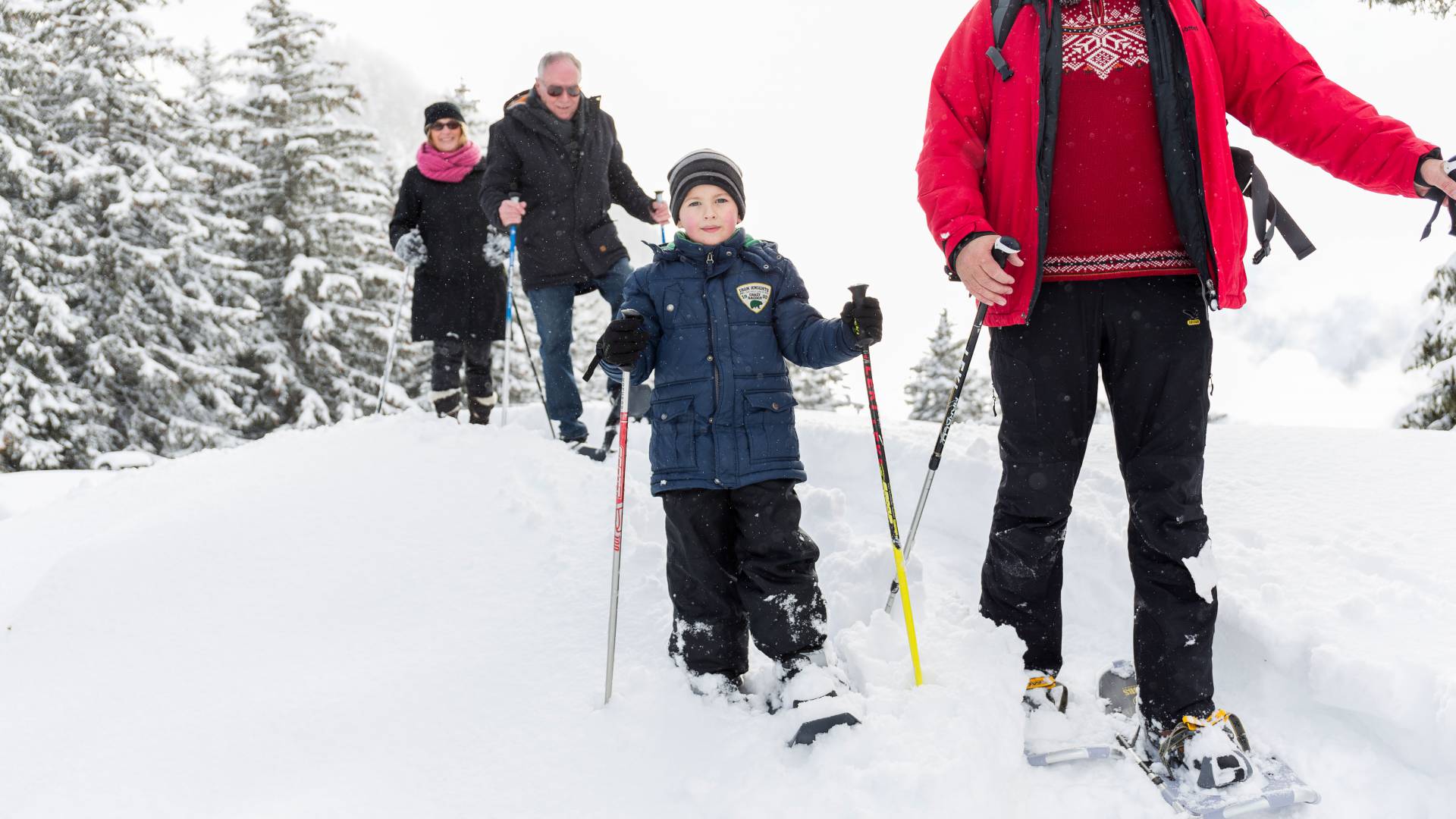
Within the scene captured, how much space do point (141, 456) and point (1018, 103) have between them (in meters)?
18.5

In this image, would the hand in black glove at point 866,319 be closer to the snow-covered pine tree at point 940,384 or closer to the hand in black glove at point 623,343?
the hand in black glove at point 623,343

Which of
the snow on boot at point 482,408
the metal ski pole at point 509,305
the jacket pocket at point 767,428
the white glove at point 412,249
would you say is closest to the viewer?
the jacket pocket at point 767,428

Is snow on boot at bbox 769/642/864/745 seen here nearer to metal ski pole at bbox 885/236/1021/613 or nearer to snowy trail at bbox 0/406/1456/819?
snowy trail at bbox 0/406/1456/819

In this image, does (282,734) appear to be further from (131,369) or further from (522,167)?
(131,369)

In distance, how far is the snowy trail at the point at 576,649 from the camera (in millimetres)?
2531

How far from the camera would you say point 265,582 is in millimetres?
3844

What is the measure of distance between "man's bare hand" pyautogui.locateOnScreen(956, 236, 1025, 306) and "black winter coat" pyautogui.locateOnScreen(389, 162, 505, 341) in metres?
5.11

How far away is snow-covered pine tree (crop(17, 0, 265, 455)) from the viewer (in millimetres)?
17984

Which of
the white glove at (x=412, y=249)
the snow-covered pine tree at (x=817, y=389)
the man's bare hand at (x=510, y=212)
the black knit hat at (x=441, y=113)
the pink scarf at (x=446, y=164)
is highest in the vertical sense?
the black knit hat at (x=441, y=113)

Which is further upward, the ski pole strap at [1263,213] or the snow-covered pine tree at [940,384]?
the ski pole strap at [1263,213]

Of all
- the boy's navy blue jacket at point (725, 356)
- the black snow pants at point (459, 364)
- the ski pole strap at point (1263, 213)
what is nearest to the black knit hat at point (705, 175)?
the boy's navy blue jacket at point (725, 356)

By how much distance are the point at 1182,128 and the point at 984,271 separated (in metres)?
0.71

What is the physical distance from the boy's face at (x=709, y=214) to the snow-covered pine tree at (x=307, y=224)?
18082mm

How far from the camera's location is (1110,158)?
253 cm
